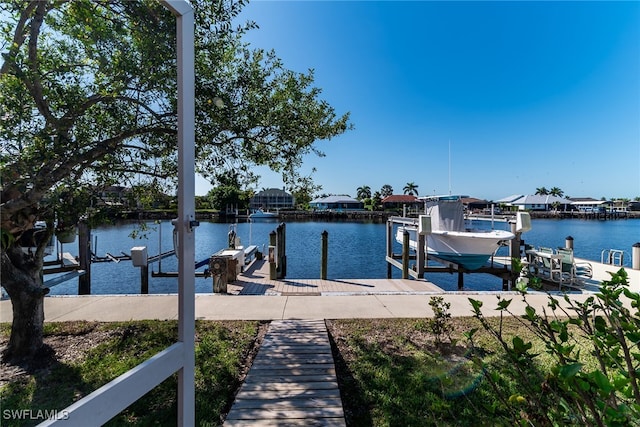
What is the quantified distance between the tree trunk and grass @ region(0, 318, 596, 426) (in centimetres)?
11

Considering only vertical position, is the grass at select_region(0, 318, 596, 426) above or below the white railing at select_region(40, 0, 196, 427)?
below

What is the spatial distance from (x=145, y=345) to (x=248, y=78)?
4492mm

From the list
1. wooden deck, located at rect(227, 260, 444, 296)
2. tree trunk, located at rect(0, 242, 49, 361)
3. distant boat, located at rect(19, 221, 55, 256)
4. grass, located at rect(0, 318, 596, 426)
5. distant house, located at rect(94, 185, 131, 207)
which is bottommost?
wooden deck, located at rect(227, 260, 444, 296)

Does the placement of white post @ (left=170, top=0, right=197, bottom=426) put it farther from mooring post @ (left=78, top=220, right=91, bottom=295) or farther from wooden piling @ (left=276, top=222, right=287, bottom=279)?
wooden piling @ (left=276, top=222, right=287, bottom=279)

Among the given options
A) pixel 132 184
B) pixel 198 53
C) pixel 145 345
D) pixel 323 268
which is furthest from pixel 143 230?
pixel 323 268

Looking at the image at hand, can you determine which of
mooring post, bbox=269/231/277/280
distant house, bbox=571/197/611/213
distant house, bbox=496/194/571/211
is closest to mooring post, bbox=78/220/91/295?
mooring post, bbox=269/231/277/280

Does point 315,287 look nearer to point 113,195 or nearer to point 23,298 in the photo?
point 113,195

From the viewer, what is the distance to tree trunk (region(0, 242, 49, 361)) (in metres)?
1.63

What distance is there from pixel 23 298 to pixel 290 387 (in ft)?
7.47

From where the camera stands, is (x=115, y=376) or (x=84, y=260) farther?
(x=84, y=260)

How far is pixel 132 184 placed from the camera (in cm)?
298

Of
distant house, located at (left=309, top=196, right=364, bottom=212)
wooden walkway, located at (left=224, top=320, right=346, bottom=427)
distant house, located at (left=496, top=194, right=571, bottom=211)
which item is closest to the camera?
wooden walkway, located at (left=224, top=320, right=346, bottom=427)

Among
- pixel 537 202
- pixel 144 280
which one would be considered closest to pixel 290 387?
pixel 144 280

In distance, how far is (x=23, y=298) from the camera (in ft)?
6.43
